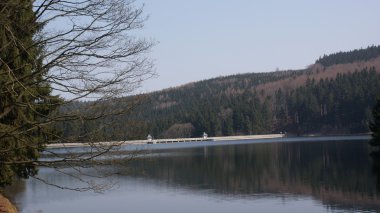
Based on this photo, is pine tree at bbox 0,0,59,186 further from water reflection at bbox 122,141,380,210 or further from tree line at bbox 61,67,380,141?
tree line at bbox 61,67,380,141

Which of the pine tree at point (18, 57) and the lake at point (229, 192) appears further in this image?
the lake at point (229, 192)

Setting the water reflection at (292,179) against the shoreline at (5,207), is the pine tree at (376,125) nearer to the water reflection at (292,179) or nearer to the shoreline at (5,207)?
the water reflection at (292,179)

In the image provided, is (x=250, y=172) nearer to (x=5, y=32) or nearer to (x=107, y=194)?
(x=107, y=194)

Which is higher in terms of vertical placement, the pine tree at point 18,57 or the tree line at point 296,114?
the tree line at point 296,114

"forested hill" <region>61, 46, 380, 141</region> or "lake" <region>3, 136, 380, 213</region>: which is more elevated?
"forested hill" <region>61, 46, 380, 141</region>

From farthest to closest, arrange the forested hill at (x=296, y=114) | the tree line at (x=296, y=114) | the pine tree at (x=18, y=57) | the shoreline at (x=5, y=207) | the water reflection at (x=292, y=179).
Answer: the forested hill at (x=296, y=114)
the tree line at (x=296, y=114)
the water reflection at (x=292, y=179)
the shoreline at (x=5, y=207)
the pine tree at (x=18, y=57)

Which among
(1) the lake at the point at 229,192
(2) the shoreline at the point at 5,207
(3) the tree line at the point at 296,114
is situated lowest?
(1) the lake at the point at 229,192

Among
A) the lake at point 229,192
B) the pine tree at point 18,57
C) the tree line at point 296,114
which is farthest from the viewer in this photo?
the tree line at point 296,114

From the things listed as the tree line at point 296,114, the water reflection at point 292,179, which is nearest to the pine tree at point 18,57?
the water reflection at point 292,179

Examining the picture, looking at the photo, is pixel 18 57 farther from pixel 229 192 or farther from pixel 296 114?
pixel 296 114

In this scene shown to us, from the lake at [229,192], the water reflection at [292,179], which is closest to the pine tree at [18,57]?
the lake at [229,192]

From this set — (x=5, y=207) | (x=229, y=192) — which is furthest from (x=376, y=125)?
(x=5, y=207)

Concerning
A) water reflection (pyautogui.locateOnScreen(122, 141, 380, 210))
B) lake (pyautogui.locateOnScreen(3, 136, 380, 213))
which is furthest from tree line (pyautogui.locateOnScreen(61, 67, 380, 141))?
lake (pyautogui.locateOnScreen(3, 136, 380, 213))

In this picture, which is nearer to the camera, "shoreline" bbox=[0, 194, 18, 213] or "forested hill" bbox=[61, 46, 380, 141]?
"shoreline" bbox=[0, 194, 18, 213]
